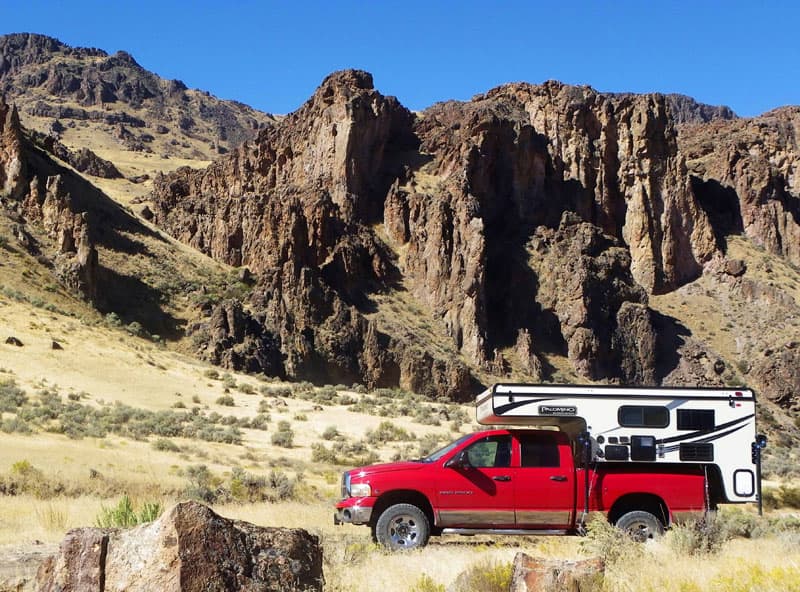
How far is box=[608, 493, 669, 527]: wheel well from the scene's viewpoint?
1235 centimetres

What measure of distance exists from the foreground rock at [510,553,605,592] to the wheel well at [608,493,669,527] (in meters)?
5.08

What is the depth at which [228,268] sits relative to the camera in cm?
6600

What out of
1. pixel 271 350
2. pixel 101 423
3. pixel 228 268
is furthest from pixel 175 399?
pixel 228 268

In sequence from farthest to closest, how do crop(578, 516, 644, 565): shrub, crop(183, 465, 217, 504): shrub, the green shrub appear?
the green shrub → crop(183, 465, 217, 504): shrub → crop(578, 516, 644, 565): shrub

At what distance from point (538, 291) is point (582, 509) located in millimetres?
57277

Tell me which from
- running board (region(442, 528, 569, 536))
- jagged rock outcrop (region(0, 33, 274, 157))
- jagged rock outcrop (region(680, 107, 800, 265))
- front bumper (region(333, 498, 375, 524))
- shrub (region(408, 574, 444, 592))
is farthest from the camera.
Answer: jagged rock outcrop (region(0, 33, 274, 157))

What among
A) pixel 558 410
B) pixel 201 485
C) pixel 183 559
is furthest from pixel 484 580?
pixel 201 485

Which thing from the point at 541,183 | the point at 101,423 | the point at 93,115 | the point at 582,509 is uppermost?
the point at 93,115

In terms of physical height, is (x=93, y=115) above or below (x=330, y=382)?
above

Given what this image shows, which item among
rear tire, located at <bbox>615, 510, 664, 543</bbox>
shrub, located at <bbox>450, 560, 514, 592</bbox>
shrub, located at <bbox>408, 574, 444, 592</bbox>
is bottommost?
shrub, located at <bbox>408, 574, 444, 592</bbox>

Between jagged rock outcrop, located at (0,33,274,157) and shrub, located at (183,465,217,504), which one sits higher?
jagged rock outcrop, located at (0,33,274,157)

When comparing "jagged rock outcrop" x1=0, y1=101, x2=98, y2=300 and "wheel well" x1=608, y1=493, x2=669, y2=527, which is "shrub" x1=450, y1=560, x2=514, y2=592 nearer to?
"wheel well" x1=608, y1=493, x2=669, y2=527

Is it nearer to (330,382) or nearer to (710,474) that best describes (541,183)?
(330,382)

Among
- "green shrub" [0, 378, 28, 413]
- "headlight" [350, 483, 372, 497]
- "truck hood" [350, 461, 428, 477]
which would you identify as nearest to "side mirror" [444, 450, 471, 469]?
"truck hood" [350, 461, 428, 477]
